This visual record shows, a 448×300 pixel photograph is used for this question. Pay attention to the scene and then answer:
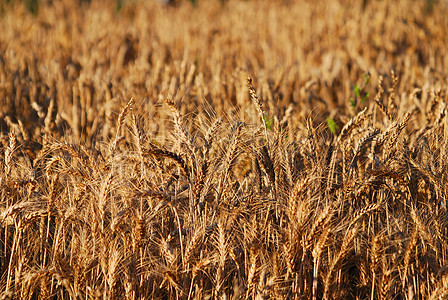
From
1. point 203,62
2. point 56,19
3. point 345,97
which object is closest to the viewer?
point 345,97

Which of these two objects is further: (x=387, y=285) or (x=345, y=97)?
(x=345, y=97)

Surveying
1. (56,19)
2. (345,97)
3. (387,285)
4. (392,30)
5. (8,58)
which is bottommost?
(387,285)

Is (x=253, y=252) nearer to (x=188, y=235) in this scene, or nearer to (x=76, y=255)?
(x=188, y=235)

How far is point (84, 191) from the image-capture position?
1.78 m

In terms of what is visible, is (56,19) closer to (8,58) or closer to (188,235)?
(8,58)

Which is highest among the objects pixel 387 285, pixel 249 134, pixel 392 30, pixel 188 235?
pixel 392 30

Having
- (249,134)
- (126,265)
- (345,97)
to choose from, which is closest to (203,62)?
(345,97)

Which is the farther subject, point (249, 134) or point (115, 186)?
point (249, 134)

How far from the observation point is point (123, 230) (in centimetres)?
177

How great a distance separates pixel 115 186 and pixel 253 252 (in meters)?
0.53

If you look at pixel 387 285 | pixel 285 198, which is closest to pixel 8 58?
pixel 285 198

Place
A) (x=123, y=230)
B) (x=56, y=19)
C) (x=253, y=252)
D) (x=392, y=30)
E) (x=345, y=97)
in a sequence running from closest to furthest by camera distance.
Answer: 1. (x=253, y=252)
2. (x=123, y=230)
3. (x=345, y=97)
4. (x=392, y=30)
5. (x=56, y=19)

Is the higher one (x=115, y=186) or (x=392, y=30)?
(x=392, y=30)

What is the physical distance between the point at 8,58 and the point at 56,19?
9.13 feet
